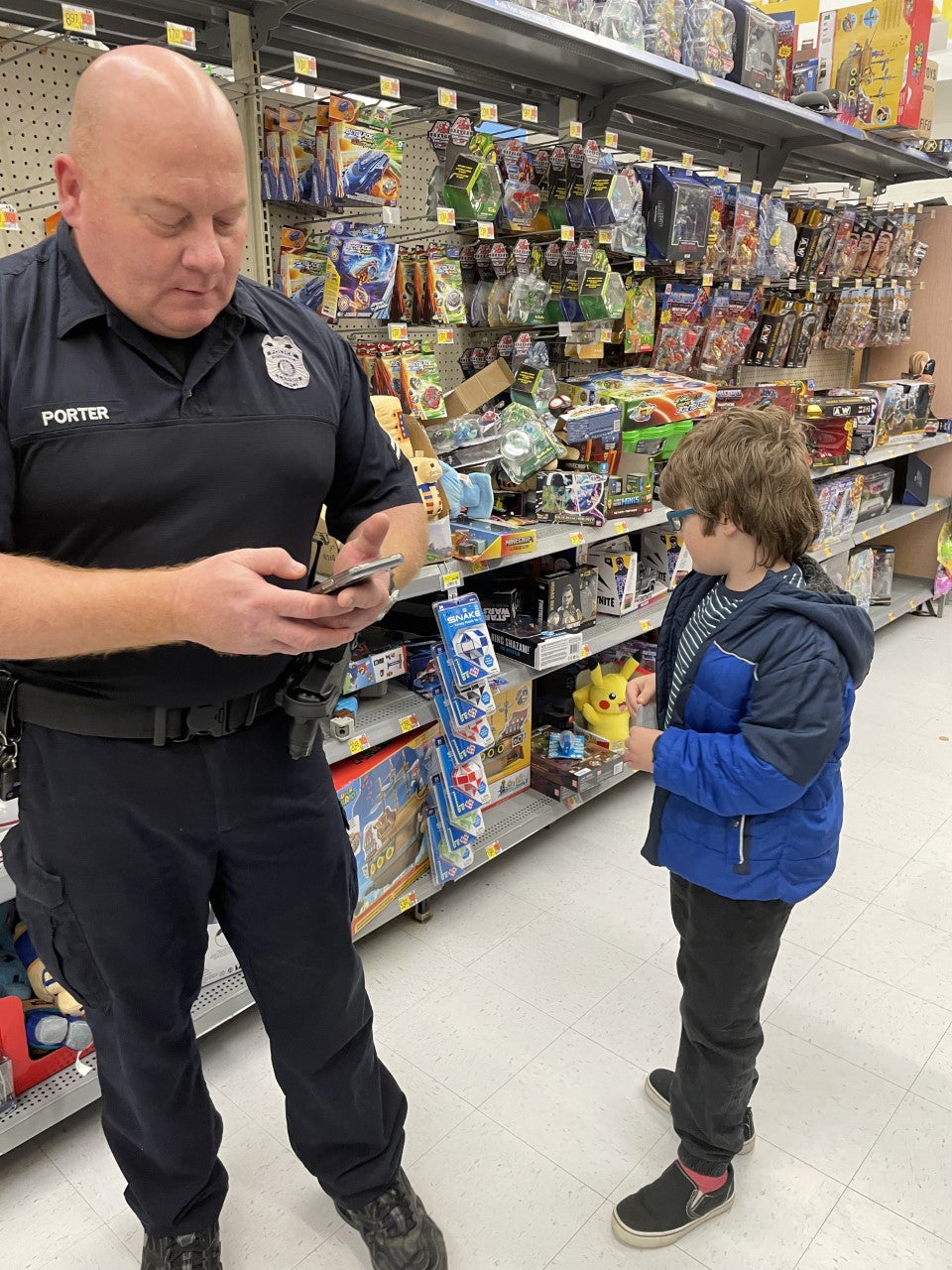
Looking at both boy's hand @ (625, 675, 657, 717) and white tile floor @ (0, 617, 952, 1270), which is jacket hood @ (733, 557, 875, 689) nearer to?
boy's hand @ (625, 675, 657, 717)

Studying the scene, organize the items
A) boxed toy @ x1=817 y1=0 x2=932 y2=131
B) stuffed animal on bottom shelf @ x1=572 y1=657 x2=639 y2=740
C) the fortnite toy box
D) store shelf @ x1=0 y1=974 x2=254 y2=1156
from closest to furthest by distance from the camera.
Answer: store shelf @ x1=0 y1=974 x2=254 y2=1156 < the fortnite toy box < stuffed animal on bottom shelf @ x1=572 y1=657 x2=639 y2=740 < boxed toy @ x1=817 y1=0 x2=932 y2=131

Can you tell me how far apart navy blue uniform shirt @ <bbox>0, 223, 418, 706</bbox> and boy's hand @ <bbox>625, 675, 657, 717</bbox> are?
73 cm

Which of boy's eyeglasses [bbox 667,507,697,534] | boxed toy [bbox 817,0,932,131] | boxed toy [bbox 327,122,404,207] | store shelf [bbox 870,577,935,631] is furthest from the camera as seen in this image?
store shelf [bbox 870,577,935,631]

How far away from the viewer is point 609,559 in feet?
10.4

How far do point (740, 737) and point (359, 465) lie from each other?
0.75m

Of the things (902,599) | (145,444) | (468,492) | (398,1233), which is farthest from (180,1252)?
(902,599)

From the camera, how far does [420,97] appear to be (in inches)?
112

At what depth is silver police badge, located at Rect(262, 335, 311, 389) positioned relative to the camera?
130cm

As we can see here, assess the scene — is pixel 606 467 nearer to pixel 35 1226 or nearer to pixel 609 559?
pixel 609 559

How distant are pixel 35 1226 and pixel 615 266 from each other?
3.22m

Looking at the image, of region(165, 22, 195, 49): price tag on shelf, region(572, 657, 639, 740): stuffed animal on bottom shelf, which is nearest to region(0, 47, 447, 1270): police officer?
region(165, 22, 195, 49): price tag on shelf

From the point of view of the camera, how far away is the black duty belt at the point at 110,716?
49.5 inches

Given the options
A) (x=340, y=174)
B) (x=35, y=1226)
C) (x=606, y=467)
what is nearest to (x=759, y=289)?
(x=606, y=467)

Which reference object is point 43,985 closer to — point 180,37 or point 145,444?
point 145,444
